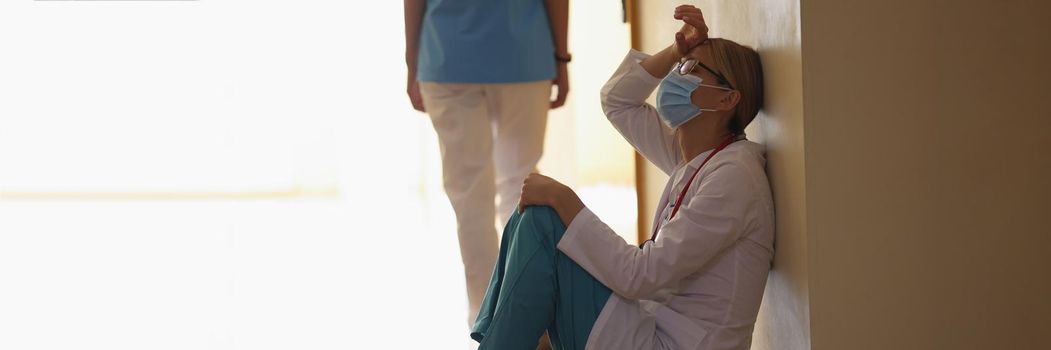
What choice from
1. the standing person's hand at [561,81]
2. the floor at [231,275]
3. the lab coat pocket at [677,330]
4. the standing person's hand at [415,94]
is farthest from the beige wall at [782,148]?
the floor at [231,275]

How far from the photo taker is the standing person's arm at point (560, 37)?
107 inches

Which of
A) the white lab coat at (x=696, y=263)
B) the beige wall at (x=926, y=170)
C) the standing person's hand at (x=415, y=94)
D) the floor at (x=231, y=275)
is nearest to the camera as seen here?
the beige wall at (x=926, y=170)

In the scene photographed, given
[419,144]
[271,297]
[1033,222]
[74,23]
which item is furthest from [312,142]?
[1033,222]

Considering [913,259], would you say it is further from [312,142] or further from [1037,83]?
[312,142]

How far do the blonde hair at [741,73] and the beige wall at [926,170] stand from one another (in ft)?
0.84

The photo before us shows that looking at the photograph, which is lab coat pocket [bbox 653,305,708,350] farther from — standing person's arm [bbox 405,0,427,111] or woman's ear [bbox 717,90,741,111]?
standing person's arm [bbox 405,0,427,111]

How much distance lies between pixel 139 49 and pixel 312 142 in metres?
0.73

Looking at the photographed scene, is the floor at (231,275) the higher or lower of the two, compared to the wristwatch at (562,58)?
lower

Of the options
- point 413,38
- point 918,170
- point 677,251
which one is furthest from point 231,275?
point 918,170

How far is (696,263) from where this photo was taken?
1677 mm

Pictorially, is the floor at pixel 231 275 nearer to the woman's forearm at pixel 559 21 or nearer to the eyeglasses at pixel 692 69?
the woman's forearm at pixel 559 21

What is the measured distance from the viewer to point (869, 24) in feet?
5.07

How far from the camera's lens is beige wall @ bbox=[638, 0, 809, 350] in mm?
1587

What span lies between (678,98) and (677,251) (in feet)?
0.81
